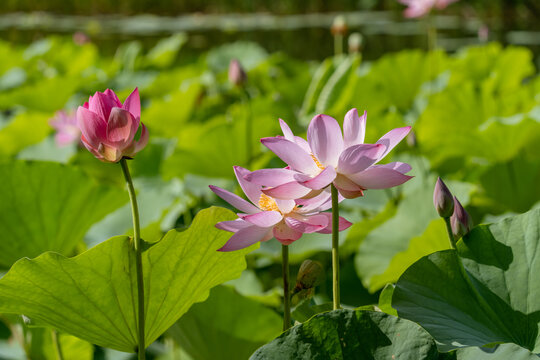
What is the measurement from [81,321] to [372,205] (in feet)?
2.48

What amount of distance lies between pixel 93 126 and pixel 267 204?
6.7 inches

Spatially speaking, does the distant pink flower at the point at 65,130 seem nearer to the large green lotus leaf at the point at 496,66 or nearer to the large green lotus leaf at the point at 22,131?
the large green lotus leaf at the point at 22,131

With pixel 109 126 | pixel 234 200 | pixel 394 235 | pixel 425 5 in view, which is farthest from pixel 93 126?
pixel 425 5

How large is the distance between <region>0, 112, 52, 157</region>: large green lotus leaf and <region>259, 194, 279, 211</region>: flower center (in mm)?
1327

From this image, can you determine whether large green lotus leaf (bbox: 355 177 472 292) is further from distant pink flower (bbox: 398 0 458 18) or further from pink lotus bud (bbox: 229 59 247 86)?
distant pink flower (bbox: 398 0 458 18)

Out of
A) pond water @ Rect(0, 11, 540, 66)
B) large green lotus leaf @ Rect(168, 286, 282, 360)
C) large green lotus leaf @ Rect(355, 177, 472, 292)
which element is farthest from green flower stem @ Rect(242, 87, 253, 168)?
pond water @ Rect(0, 11, 540, 66)

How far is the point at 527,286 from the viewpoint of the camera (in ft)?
2.02

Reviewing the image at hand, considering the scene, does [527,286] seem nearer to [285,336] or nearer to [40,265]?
[285,336]

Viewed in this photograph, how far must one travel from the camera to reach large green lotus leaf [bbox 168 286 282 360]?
0.82 meters

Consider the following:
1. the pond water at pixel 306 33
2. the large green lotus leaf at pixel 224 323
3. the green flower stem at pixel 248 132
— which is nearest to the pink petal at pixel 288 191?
the large green lotus leaf at pixel 224 323

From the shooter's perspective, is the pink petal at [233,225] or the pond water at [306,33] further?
the pond water at [306,33]

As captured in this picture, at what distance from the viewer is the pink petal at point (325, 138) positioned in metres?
0.56

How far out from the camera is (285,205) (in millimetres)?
600

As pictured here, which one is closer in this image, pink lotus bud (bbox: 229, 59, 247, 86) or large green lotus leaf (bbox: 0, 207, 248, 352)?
large green lotus leaf (bbox: 0, 207, 248, 352)
